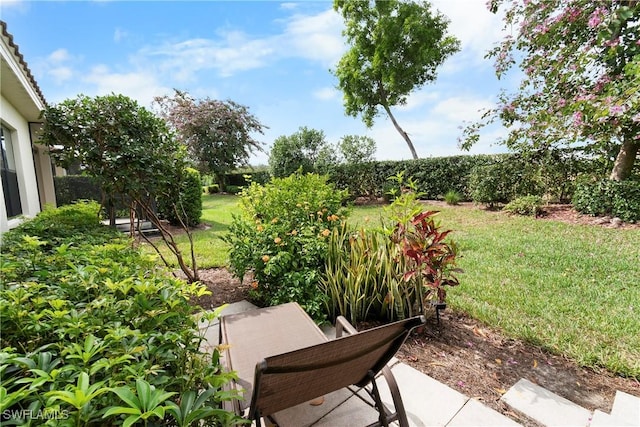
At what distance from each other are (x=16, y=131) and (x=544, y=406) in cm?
854

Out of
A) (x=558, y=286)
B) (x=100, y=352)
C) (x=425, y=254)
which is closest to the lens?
(x=100, y=352)

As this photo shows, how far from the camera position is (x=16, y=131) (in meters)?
5.59

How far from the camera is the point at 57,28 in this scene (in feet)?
9.62

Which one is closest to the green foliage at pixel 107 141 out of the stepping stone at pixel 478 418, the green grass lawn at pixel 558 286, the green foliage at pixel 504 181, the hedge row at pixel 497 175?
the green grass lawn at pixel 558 286

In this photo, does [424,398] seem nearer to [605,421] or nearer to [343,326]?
[343,326]

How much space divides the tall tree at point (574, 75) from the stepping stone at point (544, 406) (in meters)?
5.08

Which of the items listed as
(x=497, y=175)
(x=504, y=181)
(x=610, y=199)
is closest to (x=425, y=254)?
(x=610, y=199)

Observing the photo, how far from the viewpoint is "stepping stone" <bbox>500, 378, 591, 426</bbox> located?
1.81 metres

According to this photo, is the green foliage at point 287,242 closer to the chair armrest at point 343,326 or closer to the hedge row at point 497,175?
the chair armrest at point 343,326

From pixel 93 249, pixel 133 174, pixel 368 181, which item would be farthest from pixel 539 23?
pixel 93 249

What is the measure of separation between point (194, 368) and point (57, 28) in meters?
3.75

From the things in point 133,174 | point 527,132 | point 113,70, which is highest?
point 113,70

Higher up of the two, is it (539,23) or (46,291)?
(539,23)

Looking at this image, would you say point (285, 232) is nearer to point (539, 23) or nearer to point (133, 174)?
point (133, 174)
